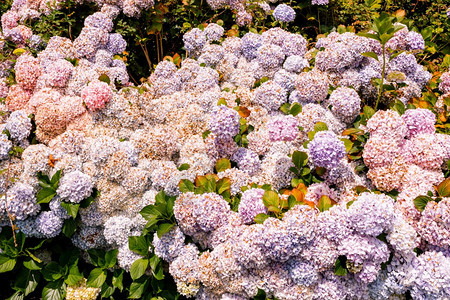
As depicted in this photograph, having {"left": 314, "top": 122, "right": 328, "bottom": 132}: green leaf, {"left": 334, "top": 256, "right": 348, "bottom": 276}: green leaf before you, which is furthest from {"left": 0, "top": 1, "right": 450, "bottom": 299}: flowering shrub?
{"left": 314, "top": 122, "right": 328, "bottom": 132}: green leaf

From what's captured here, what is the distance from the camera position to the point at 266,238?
1.99 metres

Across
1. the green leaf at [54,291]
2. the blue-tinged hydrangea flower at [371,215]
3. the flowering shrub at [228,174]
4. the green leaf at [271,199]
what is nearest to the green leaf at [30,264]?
the flowering shrub at [228,174]

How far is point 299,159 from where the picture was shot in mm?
2406

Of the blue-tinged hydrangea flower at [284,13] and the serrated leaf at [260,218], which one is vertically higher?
the blue-tinged hydrangea flower at [284,13]

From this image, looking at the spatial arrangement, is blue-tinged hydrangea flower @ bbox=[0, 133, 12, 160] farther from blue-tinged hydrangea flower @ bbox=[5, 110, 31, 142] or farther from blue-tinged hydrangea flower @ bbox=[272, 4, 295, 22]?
blue-tinged hydrangea flower @ bbox=[272, 4, 295, 22]

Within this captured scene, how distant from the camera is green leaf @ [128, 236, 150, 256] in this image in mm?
2365

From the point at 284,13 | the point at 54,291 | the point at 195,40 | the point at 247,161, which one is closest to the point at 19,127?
the point at 54,291

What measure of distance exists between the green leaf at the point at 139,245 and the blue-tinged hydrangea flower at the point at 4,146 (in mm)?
1080

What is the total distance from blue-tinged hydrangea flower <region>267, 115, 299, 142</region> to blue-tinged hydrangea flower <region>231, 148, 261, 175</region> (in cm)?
20

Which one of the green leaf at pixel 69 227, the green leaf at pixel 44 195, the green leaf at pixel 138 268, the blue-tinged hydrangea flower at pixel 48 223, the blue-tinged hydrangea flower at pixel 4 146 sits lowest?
the green leaf at pixel 138 268

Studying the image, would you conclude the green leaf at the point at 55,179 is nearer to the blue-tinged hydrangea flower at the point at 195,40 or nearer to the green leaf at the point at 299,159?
the green leaf at the point at 299,159

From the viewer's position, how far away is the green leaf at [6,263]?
2512mm

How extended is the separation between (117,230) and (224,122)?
1030 millimetres

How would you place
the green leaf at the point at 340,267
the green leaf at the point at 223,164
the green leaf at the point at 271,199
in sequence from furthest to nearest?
the green leaf at the point at 223,164 → the green leaf at the point at 271,199 → the green leaf at the point at 340,267
